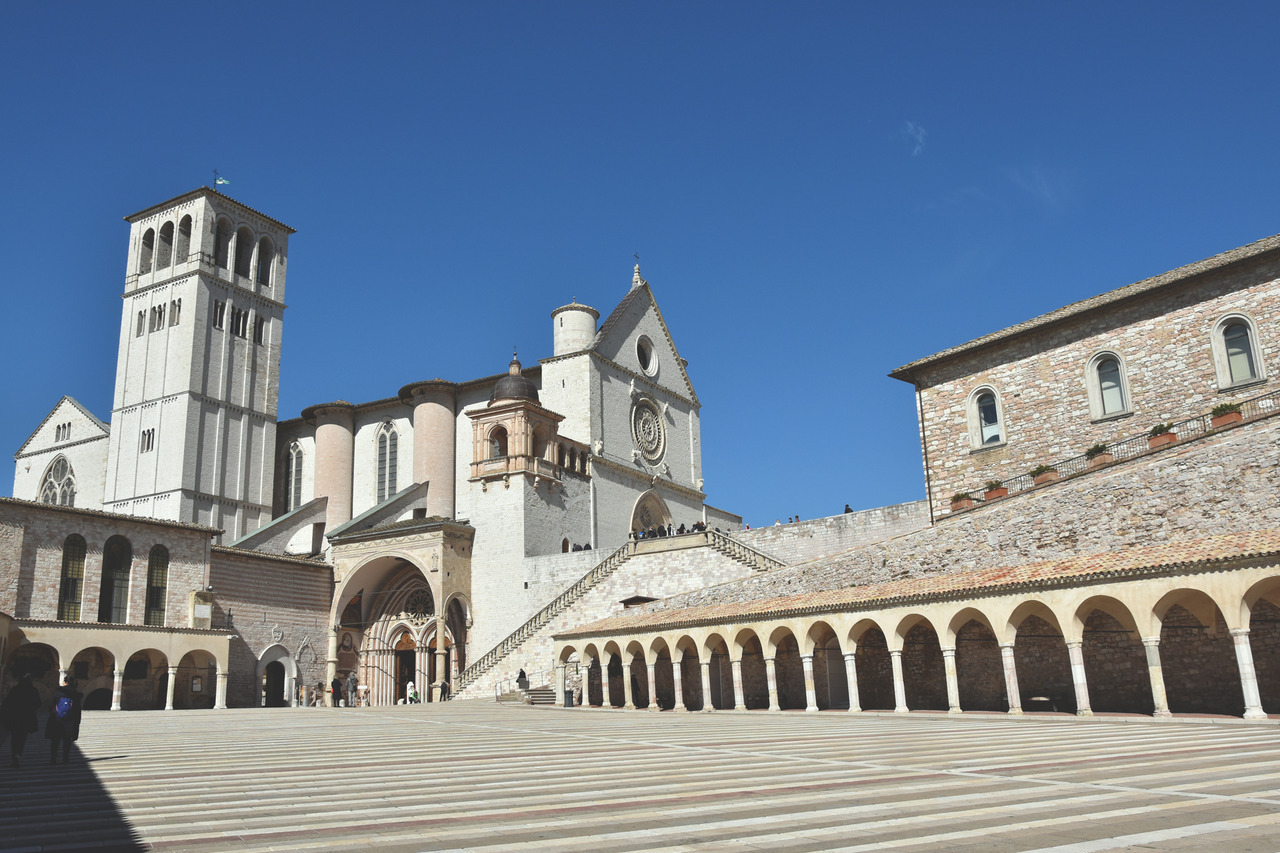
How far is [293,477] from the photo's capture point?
51.8 m

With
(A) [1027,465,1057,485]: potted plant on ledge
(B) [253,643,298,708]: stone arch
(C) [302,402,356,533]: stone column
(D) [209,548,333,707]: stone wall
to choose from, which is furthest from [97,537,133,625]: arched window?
(A) [1027,465,1057,485]: potted plant on ledge

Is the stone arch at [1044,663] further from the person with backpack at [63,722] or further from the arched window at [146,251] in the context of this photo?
the arched window at [146,251]

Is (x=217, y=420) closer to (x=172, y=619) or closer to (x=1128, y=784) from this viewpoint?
(x=172, y=619)

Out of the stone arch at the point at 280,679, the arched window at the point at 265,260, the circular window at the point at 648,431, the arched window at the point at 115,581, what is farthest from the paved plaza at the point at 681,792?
the arched window at the point at 265,260

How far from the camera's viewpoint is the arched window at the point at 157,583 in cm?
3525

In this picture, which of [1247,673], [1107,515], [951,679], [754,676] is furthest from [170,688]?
[1247,673]

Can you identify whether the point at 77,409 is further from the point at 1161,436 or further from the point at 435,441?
the point at 1161,436

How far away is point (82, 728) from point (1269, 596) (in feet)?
74.2

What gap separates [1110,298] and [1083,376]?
6.72 ft

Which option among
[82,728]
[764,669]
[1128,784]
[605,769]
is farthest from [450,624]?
[1128,784]

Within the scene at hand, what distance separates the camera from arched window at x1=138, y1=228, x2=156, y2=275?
172 feet

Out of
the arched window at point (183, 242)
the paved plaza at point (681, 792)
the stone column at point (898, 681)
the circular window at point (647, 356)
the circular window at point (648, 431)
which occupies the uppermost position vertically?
the arched window at point (183, 242)

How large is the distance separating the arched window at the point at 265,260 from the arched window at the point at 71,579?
24.1m

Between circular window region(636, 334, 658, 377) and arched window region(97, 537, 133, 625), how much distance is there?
24.1 meters
